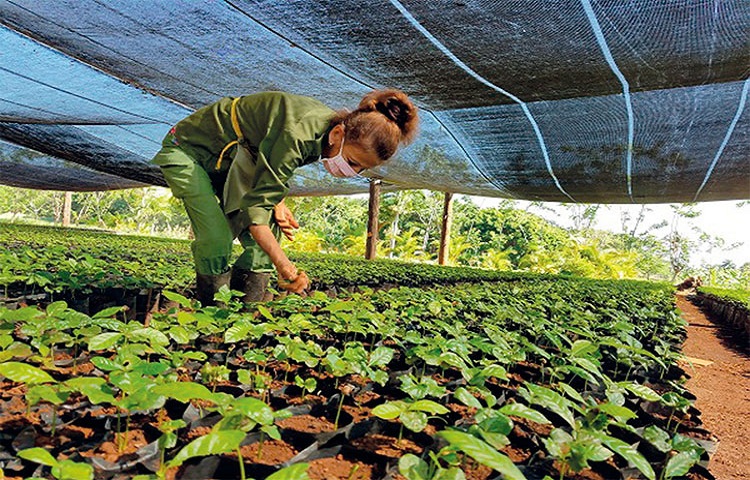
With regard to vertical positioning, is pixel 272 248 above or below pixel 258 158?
below

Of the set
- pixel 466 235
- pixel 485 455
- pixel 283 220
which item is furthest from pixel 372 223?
pixel 466 235

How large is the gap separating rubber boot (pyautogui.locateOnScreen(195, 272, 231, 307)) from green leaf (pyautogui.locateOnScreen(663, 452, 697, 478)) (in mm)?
1714

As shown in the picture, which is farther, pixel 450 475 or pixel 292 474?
pixel 450 475

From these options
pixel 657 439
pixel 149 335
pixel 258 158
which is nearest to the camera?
pixel 657 439

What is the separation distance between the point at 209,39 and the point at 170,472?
2.72 metres

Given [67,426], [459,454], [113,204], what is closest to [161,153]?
[67,426]

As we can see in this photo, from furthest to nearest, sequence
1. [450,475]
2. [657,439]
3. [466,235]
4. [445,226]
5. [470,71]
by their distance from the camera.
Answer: [466,235], [445,226], [470,71], [657,439], [450,475]

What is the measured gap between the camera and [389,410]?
0.99m

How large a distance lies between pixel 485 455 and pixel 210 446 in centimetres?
37

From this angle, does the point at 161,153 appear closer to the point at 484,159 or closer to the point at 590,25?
the point at 590,25

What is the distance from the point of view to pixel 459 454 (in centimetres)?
104

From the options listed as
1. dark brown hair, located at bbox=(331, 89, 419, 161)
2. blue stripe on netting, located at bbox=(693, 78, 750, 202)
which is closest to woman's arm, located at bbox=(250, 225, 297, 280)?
dark brown hair, located at bbox=(331, 89, 419, 161)

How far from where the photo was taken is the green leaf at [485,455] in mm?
656

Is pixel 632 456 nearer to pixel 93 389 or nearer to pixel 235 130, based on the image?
pixel 93 389
